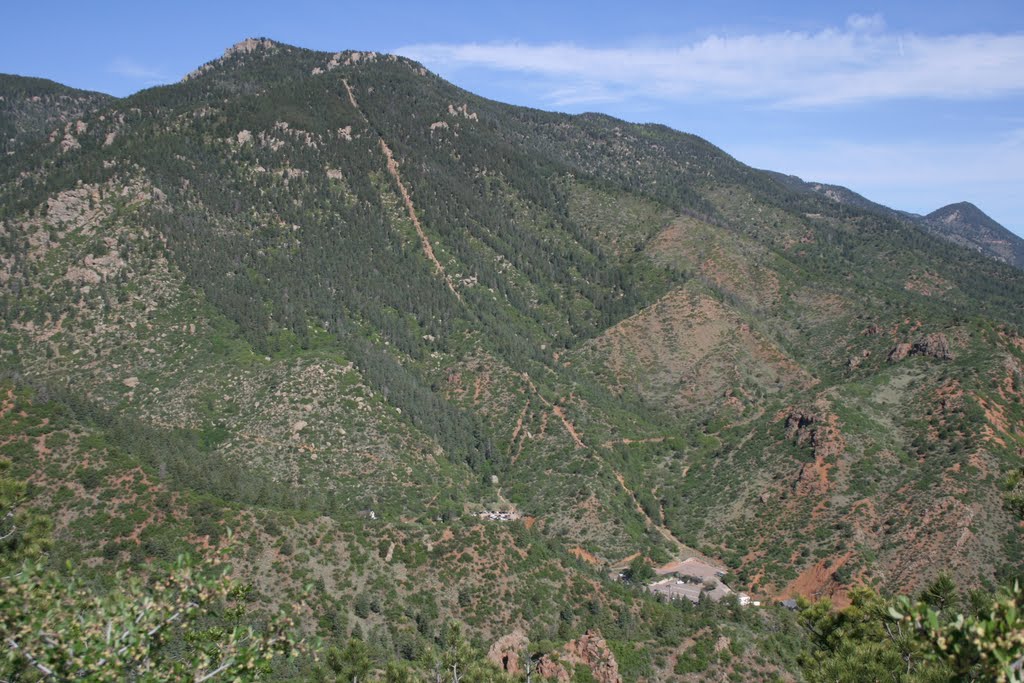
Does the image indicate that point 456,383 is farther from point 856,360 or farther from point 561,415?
point 856,360

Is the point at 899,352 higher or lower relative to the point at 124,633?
lower

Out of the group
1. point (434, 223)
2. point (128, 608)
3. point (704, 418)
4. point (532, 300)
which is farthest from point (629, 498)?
point (128, 608)

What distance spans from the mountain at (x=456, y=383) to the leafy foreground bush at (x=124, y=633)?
19095mm

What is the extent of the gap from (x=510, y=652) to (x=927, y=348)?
6616 cm

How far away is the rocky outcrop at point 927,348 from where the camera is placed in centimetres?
8156

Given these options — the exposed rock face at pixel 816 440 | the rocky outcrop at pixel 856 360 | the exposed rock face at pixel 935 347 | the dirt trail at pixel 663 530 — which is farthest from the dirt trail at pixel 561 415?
the exposed rock face at pixel 935 347

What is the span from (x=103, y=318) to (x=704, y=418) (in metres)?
67.3

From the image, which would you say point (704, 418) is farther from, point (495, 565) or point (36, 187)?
point (36, 187)

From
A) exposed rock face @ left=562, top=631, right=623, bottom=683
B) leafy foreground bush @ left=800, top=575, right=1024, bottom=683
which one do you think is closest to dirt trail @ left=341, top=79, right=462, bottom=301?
exposed rock face @ left=562, top=631, right=623, bottom=683

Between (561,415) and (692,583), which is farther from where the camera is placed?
(561,415)

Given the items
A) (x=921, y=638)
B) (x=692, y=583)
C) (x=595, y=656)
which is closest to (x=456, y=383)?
(x=692, y=583)

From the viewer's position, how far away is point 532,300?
4397 inches

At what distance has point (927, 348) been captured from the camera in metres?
83.8

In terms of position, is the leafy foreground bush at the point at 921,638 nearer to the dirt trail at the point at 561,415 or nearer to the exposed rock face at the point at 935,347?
the dirt trail at the point at 561,415
